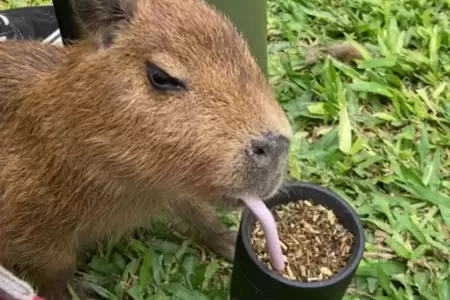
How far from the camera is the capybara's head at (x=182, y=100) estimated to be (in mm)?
2518

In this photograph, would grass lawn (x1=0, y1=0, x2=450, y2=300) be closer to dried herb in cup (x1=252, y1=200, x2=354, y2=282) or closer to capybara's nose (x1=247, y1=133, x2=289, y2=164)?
dried herb in cup (x1=252, y1=200, x2=354, y2=282)

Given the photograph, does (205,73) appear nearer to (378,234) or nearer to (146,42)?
(146,42)

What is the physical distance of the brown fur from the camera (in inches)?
100.0

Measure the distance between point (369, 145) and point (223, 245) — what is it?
86 cm

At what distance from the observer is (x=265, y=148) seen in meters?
2.50

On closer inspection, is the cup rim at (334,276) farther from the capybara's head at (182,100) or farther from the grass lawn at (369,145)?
the grass lawn at (369,145)

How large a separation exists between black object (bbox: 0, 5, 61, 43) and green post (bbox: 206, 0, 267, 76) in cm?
81

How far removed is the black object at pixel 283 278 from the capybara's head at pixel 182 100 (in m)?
0.42

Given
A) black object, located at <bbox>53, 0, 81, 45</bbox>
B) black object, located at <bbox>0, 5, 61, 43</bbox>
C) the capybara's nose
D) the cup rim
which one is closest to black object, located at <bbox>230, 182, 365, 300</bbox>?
the cup rim

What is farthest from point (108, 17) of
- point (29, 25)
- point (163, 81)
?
point (29, 25)

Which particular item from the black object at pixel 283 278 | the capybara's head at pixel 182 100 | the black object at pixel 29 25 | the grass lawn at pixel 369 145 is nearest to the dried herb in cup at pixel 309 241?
the black object at pixel 283 278

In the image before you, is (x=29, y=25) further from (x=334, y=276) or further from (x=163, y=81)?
(x=334, y=276)

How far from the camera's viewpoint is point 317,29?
4582mm

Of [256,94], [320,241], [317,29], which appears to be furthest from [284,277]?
[317,29]
